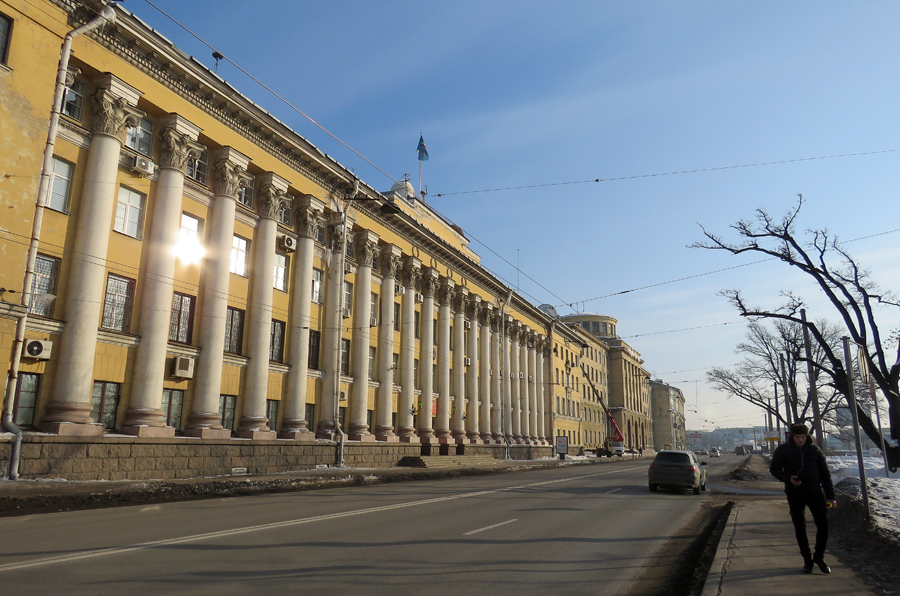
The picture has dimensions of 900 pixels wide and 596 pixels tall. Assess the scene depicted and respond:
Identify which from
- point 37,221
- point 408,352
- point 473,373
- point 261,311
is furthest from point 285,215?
point 473,373

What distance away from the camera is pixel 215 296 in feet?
75.0

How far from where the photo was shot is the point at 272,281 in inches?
1021

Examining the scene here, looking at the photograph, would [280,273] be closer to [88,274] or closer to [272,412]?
[272,412]

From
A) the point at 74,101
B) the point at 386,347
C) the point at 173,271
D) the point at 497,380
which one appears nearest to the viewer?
the point at 74,101

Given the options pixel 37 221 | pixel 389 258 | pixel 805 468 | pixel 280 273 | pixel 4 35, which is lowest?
pixel 805 468

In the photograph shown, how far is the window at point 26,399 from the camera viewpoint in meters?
17.0

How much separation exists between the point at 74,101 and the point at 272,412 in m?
13.6

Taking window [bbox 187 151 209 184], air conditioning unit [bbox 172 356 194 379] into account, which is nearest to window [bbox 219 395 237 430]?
air conditioning unit [bbox 172 356 194 379]

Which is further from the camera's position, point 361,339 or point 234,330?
point 361,339

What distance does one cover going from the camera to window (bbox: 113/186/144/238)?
66.8ft

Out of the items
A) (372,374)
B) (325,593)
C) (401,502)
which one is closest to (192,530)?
(325,593)

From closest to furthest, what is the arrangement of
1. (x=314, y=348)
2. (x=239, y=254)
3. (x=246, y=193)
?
(x=239, y=254) → (x=246, y=193) → (x=314, y=348)

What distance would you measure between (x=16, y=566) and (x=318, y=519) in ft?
16.1

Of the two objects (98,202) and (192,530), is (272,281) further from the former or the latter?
(192,530)
